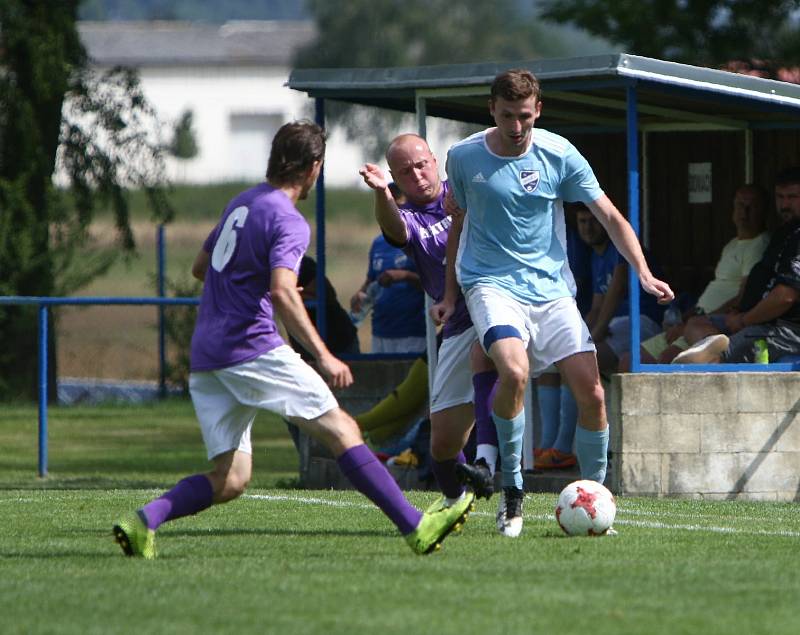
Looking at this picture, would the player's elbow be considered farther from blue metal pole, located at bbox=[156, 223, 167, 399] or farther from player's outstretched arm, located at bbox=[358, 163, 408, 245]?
blue metal pole, located at bbox=[156, 223, 167, 399]

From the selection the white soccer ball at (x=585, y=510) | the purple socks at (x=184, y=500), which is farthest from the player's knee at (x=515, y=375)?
the purple socks at (x=184, y=500)

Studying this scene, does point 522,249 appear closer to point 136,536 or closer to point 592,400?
point 592,400

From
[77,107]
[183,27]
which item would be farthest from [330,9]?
[77,107]

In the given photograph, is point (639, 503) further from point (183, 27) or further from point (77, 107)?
point (183, 27)

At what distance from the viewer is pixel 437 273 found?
959cm

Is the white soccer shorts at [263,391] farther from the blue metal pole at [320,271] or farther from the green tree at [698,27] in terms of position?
the green tree at [698,27]

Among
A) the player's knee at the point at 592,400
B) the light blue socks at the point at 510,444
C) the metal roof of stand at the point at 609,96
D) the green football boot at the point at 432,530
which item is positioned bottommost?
the green football boot at the point at 432,530

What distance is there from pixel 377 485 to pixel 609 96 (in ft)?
19.1

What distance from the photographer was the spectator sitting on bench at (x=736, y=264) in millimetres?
12578

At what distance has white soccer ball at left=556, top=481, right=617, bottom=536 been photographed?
27.3 feet

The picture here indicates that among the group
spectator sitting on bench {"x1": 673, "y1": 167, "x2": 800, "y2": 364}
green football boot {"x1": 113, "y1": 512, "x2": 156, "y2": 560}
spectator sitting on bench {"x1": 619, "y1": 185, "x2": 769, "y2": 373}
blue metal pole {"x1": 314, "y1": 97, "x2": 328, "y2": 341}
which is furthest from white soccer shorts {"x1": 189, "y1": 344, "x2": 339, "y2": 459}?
blue metal pole {"x1": 314, "y1": 97, "x2": 328, "y2": 341}

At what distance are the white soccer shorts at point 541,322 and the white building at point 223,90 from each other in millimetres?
66595

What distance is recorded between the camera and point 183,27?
329 feet

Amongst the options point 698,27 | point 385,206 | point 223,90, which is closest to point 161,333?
point 698,27
